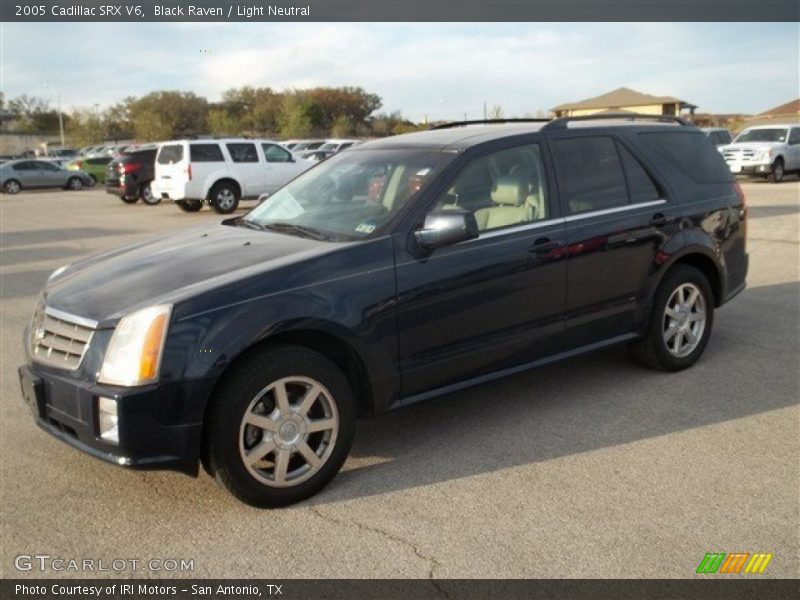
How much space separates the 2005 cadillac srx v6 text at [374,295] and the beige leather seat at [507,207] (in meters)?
0.01

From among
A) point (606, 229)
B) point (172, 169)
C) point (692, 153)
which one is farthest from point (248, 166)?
point (606, 229)

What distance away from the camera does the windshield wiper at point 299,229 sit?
421cm

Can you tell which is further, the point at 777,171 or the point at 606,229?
the point at 777,171

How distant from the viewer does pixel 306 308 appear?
361 centimetres

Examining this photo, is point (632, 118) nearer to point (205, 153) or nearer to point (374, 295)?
point (374, 295)

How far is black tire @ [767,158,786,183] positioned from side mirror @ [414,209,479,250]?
23899 mm

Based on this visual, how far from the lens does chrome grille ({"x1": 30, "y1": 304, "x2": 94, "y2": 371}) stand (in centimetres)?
350

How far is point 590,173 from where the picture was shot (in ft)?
16.3

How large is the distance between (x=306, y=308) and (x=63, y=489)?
5.23 ft

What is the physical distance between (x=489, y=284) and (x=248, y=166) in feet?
54.1

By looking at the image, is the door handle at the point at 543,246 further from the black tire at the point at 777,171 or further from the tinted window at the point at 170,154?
the black tire at the point at 777,171

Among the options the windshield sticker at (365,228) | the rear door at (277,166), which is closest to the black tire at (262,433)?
the windshield sticker at (365,228)
